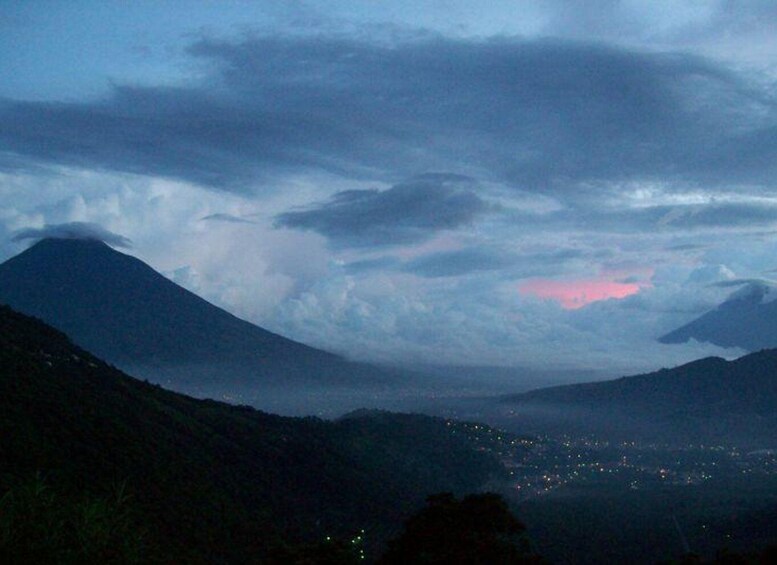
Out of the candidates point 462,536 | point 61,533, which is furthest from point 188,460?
point 61,533

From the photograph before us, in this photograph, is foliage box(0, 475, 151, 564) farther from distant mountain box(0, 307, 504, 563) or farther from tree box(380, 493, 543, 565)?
distant mountain box(0, 307, 504, 563)

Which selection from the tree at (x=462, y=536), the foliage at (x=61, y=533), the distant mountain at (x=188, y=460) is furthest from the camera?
the distant mountain at (x=188, y=460)

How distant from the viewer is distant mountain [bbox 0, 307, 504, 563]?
55.4m

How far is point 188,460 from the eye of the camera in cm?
7244

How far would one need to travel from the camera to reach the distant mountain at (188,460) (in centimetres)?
5544

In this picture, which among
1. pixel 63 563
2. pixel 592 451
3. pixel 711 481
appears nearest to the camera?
pixel 63 563

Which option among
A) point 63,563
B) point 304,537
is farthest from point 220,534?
point 63,563

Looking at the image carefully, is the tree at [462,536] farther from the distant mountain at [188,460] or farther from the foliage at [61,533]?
the foliage at [61,533]

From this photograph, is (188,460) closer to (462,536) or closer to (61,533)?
(462,536)

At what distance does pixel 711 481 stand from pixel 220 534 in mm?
121199

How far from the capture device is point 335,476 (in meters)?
97.3

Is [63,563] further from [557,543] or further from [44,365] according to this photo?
[557,543]

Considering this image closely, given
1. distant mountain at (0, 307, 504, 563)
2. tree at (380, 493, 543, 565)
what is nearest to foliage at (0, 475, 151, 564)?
tree at (380, 493, 543, 565)

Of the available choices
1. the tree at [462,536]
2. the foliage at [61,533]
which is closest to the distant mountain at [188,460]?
the tree at [462,536]
